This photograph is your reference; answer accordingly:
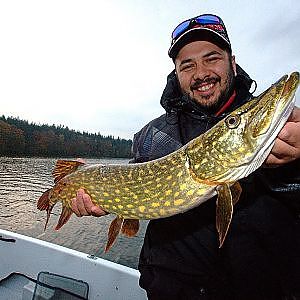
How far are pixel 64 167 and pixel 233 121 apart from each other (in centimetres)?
145

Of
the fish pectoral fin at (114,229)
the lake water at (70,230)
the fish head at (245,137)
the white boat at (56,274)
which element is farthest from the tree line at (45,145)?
the fish head at (245,137)

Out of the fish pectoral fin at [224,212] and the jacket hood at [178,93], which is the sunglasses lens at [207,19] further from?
the fish pectoral fin at [224,212]

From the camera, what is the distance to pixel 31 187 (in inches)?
752

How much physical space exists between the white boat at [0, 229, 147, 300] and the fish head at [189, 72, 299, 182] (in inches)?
66.5

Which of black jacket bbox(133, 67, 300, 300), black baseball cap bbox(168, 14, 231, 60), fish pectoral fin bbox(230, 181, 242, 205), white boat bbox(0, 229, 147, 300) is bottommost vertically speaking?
white boat bbox(0, 229, 147, 300)

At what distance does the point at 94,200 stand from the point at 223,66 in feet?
4.48

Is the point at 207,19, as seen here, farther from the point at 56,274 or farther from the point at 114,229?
the point at 56,274

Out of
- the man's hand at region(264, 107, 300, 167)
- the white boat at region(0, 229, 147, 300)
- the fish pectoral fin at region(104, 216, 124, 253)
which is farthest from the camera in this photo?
the white boat at region(0, 229, 147, 300)

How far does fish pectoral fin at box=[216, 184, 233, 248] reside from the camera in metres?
1.54

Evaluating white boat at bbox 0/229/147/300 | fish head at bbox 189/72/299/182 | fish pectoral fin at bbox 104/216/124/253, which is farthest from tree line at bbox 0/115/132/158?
fish head at bbox 189/72/299/182

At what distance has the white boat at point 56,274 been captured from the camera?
8.83 ft

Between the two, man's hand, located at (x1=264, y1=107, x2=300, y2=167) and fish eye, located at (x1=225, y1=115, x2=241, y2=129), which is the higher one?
fish eye, located at (x1=225, y1=115, x2=241, y2=129)

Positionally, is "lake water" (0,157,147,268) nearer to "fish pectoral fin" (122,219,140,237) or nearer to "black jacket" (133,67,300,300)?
"fish pectoral fin" (122,219,140,237)

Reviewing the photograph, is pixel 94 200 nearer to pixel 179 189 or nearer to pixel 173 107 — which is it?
pixel 179 189
